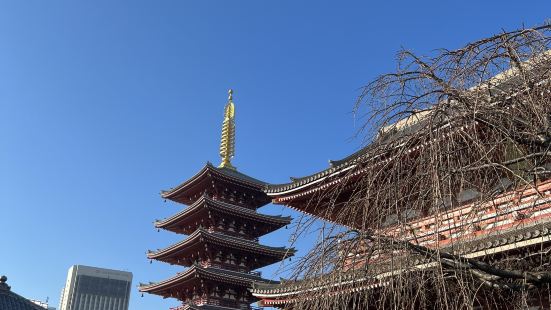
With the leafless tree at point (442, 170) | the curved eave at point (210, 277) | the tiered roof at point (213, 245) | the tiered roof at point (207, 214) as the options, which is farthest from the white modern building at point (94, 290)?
the leafless tree at point (442, 170)

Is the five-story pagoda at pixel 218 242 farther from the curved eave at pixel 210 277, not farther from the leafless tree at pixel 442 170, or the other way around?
the leafless tree at pixel 442 170

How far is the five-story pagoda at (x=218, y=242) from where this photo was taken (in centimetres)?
2377

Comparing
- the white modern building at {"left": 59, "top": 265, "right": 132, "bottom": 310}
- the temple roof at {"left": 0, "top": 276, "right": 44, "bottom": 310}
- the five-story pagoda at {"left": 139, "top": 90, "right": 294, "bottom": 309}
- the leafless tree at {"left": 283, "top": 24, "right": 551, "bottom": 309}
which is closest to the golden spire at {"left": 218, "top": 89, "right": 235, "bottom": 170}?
the five-story pagoda at {"left": 139, "top": 90, "right": 294, "bottom": 309}

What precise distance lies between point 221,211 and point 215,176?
1781 mm

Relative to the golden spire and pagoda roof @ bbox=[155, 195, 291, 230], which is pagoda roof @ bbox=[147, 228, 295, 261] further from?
the golden spire

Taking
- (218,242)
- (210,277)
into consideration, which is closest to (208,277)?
(210,277)

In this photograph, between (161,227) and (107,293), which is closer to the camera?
(161,227)

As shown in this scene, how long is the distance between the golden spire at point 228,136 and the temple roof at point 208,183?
1198 millimetres

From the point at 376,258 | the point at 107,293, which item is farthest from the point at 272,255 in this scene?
the point at 107,293

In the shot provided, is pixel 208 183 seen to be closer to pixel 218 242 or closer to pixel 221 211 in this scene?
pixel 221 211

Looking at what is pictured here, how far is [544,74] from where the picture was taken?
12.1 ft

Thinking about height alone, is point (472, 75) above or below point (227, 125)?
below

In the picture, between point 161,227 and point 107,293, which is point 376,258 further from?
point 107,293

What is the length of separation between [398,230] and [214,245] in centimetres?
2085
